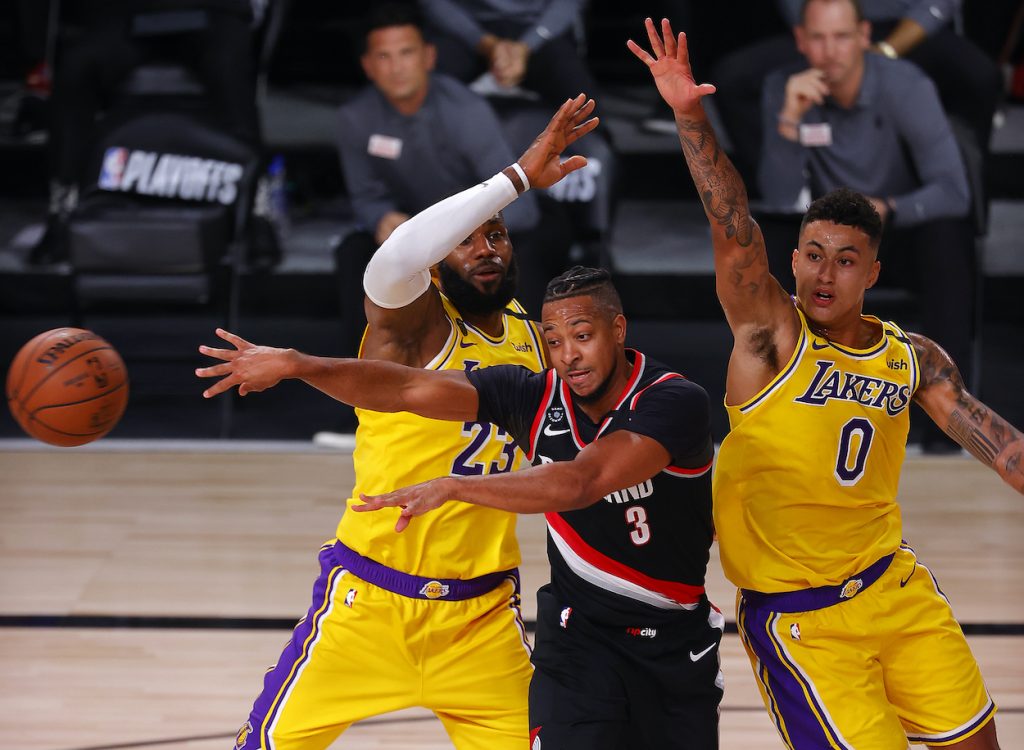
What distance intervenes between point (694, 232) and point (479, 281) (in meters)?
6.10

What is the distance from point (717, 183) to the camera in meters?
3.50

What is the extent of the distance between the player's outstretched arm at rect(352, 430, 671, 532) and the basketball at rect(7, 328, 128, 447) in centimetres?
135

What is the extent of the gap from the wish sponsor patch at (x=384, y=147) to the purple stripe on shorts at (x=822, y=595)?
497cm

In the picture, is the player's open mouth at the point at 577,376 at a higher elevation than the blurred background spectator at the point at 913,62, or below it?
higher

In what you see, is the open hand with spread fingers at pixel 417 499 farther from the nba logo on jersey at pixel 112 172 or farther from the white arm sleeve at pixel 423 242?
the nba logo on jersey at pixel 112 172

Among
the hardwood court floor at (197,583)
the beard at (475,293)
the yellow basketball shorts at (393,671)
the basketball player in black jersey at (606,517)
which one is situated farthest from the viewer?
the hardwood court floor at (197,583)

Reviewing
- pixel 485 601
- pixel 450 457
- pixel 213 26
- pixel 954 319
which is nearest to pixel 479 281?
pixel 450 457

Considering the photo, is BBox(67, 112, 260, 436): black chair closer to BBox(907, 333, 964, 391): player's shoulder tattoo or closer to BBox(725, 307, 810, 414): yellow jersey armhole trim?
BBox(725, 307, 810, 414): yellow jersey armhole trim

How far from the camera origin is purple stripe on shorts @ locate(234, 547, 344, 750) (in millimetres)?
3572

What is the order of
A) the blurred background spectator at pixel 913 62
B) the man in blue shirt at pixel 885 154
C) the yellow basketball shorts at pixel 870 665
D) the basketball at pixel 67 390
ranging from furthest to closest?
the blurred background spectator at pixel 913 62
the man in blue shirt at pixel 885 154
the basketball at pixel 67 390
the yellow basketball shorts at pixel 870 665

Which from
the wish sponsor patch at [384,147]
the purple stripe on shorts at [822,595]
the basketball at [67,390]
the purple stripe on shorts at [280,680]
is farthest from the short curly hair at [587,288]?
the wish sponsor patch at [384,147]

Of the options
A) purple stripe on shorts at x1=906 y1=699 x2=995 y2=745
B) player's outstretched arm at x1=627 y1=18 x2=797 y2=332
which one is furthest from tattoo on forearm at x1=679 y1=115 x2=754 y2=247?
purple stripe on shorts at x1=906 y1=699 x2=995 y2=745

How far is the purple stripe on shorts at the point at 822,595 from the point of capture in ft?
11.7

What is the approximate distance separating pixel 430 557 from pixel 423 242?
0.80 meters
